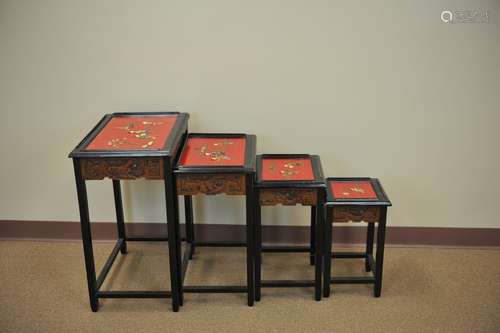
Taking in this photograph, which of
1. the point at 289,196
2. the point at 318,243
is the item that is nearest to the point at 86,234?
the point at 289,196

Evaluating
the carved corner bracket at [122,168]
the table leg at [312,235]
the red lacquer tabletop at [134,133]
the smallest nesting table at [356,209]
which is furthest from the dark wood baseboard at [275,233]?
the carved corner bracket at [122,168]

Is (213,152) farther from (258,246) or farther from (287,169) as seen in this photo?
(258,246)

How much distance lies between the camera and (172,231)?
3.00 metres

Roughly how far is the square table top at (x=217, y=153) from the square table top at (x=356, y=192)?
466mm

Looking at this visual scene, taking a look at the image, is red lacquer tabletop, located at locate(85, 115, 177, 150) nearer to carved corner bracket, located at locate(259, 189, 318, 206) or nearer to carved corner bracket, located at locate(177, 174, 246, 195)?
carved corner bracket, located at locate(177, 174, 246, 195)

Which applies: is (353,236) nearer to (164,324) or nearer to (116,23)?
(164,324)

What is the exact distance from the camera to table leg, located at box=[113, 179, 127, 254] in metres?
3.56

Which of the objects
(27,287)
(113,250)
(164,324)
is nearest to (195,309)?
(164,324)

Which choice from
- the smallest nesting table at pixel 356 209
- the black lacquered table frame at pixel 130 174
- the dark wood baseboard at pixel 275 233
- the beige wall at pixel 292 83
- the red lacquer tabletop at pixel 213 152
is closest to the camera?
the black lacquered table frame at pixel 130 174

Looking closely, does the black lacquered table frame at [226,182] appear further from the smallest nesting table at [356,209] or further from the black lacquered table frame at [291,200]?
the smallest nesting table at [356,209]

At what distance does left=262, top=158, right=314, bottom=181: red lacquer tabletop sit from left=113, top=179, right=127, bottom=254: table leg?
2.92 ft

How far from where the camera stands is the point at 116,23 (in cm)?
337

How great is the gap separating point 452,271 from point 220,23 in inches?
74.1

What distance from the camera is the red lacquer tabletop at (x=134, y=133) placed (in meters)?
2.94
